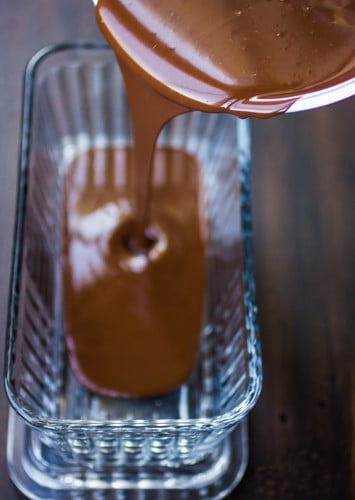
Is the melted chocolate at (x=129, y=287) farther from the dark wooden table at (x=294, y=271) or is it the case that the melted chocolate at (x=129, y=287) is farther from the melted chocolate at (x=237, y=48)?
the melted chocolate at (x=237, y=48)

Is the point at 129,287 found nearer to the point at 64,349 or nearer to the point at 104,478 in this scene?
the point at 64,349

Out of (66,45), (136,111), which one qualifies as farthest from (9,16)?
(136,111)

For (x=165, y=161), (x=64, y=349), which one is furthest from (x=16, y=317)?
(x=165, y=161)

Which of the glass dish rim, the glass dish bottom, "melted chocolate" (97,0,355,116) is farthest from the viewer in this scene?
the glass dish bottom

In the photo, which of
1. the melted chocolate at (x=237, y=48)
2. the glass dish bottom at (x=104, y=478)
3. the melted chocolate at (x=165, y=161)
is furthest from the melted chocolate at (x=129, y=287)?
the melted chocolate at (x=237, y=48)

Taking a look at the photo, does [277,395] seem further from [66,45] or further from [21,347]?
[66,45]

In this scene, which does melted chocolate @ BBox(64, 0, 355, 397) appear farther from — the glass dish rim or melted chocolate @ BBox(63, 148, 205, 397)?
the glass dish rim

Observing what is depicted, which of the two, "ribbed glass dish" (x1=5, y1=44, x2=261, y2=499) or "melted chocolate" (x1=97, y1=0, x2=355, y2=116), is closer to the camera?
"melted chocolate" (x1=97, y1=0, x2=355, y2=116)

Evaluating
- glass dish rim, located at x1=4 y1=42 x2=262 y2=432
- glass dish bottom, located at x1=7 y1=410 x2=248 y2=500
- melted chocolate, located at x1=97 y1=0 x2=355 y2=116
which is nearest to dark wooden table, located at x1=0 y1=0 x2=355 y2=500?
glass dish bottom, located at x1=7 y1=410 x2=248 y2=500
